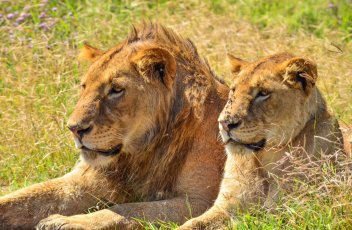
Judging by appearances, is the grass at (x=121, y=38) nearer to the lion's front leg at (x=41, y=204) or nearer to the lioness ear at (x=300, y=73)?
the lion's front leg at (x=41, y=204)

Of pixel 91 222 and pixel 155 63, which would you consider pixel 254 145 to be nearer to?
pixel 155 63

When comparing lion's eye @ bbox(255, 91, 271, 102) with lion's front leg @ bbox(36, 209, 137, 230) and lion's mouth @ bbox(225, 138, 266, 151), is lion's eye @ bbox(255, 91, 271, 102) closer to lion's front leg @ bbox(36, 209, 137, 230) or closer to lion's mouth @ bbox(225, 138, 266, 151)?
lion's mouth @ bbox(225, 138, 266, 151)

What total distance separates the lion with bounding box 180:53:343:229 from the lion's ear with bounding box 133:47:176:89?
412 millimetres

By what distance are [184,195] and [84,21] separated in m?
3.43

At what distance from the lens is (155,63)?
5312mm

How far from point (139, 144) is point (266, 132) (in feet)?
2.55

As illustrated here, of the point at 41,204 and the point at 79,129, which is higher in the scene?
the point at 79,129

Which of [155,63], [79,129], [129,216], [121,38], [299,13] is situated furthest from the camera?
[299,13]

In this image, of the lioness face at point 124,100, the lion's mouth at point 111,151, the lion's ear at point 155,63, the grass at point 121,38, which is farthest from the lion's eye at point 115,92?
the grass at point 121,38

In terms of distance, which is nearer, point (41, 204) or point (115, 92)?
point (115, 92)

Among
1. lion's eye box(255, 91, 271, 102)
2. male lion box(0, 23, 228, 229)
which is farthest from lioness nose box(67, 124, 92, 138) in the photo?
lion's eye box(255, 91, 271, 102)

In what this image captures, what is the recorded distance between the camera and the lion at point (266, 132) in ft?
16.1

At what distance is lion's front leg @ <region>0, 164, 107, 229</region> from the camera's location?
5.53 m

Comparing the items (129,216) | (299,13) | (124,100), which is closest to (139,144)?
(124,100)
